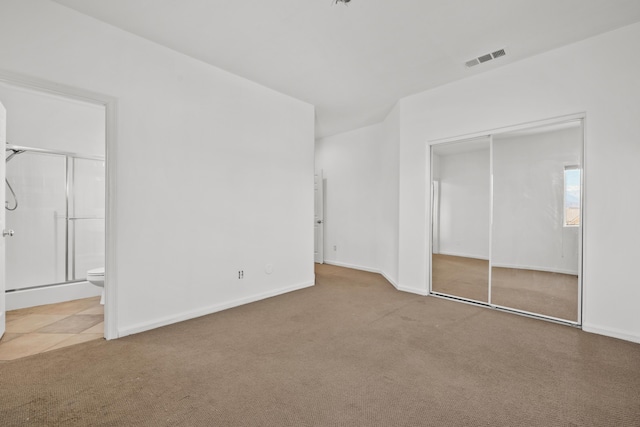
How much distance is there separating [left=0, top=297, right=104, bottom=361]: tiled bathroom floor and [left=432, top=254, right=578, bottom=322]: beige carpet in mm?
4112

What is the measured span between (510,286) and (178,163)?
162 inches

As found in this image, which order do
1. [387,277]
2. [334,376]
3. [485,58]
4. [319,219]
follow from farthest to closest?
[319,219] → [387,277] → [485,58] → [334,376]

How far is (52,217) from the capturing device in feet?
13.1

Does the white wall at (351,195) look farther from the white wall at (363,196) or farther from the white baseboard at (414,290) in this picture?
the white baseboard at (414,290)

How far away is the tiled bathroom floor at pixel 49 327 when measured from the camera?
2611 millimetres

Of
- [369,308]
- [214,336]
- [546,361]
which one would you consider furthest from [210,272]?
[546,361]

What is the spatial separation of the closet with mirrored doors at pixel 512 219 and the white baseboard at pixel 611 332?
0.15 m

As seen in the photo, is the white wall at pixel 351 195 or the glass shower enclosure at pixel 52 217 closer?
the glass shower enclosure at pixel 52 217

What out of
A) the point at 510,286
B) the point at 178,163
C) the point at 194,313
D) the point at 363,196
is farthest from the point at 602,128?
the point at 194,313

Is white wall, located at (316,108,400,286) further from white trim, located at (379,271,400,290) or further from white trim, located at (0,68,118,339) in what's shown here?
white trim, located at (0,68,118,339)

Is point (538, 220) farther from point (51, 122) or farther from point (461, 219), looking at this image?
point (51, 122)

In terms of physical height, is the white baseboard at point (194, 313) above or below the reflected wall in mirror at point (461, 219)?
below

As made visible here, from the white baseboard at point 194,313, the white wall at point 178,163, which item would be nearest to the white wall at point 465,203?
the white wall at point 178,163

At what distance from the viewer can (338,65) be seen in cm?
340
